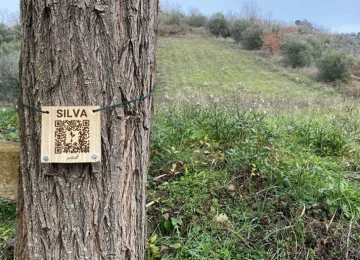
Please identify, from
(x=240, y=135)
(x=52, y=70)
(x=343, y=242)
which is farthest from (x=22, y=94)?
(x=240, y=135)

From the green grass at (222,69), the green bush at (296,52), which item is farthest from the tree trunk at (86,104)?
the green bush at (296,52)

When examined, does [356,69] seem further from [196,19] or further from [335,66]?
[196,19]

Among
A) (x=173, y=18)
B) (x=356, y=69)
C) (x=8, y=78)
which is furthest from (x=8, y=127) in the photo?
(x=173, y=18)

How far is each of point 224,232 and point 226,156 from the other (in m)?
0.73

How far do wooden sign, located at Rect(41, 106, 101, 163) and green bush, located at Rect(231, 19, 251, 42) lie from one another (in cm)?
2920

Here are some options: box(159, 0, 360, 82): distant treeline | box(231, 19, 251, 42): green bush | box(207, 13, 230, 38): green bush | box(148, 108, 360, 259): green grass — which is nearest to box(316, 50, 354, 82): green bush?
box(159, 0, 360, 82): distant treeline

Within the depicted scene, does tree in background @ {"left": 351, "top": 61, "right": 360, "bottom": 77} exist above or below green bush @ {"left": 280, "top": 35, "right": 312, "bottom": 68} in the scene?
below

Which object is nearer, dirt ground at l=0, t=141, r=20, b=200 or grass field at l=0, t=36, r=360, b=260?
grass field at l=0, t=36, r=360, b=260

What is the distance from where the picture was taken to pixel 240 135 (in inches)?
111

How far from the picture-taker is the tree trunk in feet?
3.48

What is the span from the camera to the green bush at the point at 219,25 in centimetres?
3040

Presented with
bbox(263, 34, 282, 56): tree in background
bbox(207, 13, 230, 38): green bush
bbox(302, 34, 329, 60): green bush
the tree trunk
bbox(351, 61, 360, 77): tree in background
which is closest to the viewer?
the tree trunk

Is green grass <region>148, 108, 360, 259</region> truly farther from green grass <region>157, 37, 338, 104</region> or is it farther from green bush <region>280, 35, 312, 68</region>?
green bush <region>280, 35, 312, 68</region>

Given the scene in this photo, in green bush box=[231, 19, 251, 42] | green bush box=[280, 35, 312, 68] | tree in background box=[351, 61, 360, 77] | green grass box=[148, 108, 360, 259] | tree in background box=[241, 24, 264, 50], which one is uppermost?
green bush box=[231, 19, 251, 42]
